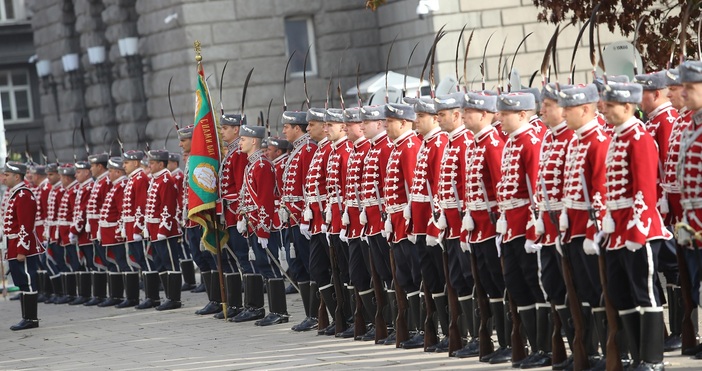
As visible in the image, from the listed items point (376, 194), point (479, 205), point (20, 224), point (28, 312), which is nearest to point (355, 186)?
point (376, 194)

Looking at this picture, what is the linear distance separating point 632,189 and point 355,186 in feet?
12.8

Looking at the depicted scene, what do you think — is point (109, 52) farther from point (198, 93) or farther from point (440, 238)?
point (440, 238)

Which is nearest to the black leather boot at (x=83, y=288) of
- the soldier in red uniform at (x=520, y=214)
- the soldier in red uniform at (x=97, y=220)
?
the soldier in red uniform at (x=97, y=220)

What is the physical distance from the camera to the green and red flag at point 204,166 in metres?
16.1

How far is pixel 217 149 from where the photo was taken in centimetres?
1616

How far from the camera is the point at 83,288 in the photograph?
20.6 m

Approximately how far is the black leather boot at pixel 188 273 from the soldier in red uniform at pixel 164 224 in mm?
2305

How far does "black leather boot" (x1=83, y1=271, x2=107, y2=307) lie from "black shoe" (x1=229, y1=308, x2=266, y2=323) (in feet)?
15.0

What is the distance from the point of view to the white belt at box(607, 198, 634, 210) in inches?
370

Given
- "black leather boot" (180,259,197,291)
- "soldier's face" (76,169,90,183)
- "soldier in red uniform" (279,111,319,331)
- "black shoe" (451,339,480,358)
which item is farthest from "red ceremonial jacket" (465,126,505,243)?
"soldier's face" (76,169,90,183)

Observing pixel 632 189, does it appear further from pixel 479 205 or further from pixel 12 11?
pixel 12 11

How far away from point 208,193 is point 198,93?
3.55 ft

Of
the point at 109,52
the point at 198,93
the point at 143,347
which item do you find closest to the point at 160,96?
the point at 109,52

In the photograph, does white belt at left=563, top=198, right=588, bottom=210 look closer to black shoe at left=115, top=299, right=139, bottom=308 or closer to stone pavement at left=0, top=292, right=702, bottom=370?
stone pavement at left=0, top=292, right=702, bottom=370
